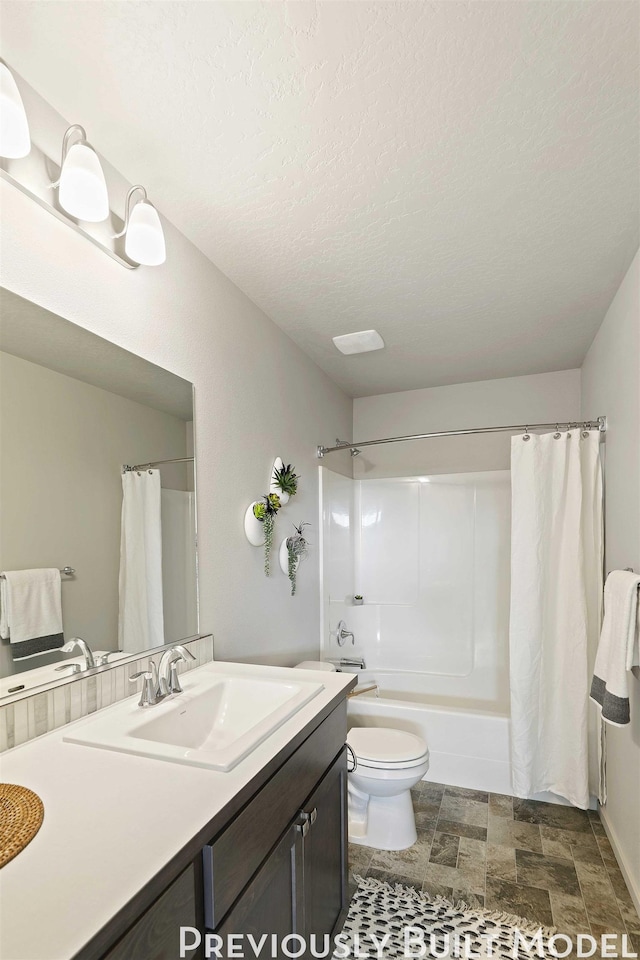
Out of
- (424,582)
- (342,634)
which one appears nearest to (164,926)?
(342,634)

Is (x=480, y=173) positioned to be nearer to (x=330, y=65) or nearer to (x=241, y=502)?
(x=330, y=65)

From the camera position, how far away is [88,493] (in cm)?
137

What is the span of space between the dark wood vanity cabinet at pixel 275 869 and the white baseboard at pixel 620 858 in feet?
3.55

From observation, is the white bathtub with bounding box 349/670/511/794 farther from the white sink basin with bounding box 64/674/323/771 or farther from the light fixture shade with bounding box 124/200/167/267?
the light fixture shade with bounding box 124/200/167/267

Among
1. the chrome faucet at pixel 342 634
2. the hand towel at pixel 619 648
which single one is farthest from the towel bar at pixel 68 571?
the chrome faucet at pixel 342 634

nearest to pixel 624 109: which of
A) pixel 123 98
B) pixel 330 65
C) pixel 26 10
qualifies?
pixel 330 65

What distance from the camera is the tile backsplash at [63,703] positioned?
3.75 feet

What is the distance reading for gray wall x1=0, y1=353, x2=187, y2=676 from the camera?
1.17 meters

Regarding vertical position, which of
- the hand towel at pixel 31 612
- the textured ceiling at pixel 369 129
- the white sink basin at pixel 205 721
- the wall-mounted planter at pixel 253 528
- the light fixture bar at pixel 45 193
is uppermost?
the textured ceiling at pixel 369 129

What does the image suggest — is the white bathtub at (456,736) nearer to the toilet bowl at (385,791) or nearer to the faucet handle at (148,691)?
the toilet bowl at (385,791)

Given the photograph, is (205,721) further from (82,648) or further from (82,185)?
(82,185)

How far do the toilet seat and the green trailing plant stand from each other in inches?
47.9

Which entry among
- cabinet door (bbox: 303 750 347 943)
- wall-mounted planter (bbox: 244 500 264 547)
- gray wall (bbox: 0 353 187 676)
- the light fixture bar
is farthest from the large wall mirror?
cabinet door (bbox: 303 750 347 943)

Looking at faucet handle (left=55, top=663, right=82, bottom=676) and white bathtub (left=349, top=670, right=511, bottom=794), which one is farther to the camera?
white bathtub (left=349, top=670, right=511, bottom=794)
